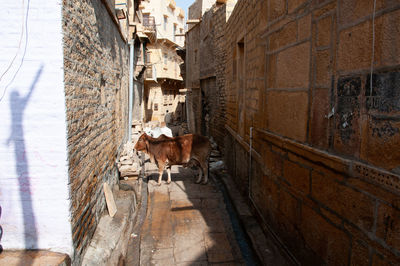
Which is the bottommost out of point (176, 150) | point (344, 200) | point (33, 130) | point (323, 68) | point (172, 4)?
point (176, 150)

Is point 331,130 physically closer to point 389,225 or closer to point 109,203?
point 389,225

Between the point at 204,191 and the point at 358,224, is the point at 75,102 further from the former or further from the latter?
the point at 204,191

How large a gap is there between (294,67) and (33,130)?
2.83 m

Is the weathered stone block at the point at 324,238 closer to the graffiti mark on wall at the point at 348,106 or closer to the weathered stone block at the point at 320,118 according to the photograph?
the weathered stone block at the point at 320,118

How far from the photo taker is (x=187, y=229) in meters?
4.85

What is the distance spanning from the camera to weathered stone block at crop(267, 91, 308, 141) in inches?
114

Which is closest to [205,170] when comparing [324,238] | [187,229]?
[187,229]

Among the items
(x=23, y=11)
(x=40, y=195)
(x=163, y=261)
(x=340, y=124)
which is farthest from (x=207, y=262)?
(x=23, y=11)

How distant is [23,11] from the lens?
2.56 m

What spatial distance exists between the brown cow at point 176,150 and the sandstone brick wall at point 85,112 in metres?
1.86

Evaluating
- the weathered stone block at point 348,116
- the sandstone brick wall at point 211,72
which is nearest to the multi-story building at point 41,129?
the weathered stone block at point 348,116

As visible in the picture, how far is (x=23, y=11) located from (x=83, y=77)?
102cm

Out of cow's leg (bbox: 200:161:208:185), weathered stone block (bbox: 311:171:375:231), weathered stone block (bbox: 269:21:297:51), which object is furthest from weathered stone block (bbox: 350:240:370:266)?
cow's leg (bbox: 200:161:208:185)

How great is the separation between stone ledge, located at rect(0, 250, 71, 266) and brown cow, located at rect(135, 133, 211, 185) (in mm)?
4214
